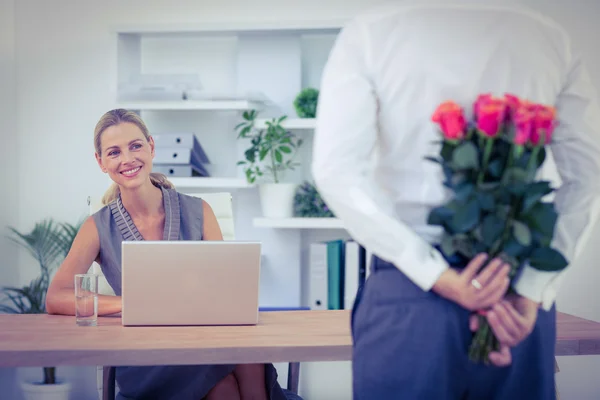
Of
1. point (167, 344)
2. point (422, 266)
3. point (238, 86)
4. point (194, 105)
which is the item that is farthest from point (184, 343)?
point (238, 86)

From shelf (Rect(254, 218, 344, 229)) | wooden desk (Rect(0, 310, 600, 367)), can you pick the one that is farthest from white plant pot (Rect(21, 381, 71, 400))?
wooden desk (Rect(0, 310, 600, 367))

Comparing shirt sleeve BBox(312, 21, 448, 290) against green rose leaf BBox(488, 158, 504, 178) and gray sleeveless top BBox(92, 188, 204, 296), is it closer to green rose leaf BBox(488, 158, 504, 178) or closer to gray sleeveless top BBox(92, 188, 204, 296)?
green rose leaf BBox(488, 158, 504, 178)

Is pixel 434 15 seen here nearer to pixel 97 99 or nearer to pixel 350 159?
pixel 350 159

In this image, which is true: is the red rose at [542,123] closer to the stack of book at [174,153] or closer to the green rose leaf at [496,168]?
the green rose leaf at [496,168]

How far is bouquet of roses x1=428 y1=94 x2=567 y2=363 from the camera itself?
1.26 meters

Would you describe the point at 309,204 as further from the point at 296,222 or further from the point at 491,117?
the point at 491,117

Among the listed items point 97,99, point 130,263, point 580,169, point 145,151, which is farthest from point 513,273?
point 97,99

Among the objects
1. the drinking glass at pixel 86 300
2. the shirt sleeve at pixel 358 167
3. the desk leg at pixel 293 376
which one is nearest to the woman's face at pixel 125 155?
the drinking glass at pixel 86 300

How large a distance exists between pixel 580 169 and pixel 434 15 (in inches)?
16.6

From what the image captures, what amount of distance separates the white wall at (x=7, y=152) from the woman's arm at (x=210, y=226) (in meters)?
1.68

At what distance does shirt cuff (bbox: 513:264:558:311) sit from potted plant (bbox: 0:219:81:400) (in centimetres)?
291

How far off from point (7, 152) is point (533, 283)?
3361 mm

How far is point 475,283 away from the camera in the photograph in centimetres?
131

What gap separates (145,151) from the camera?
2.83 metres
